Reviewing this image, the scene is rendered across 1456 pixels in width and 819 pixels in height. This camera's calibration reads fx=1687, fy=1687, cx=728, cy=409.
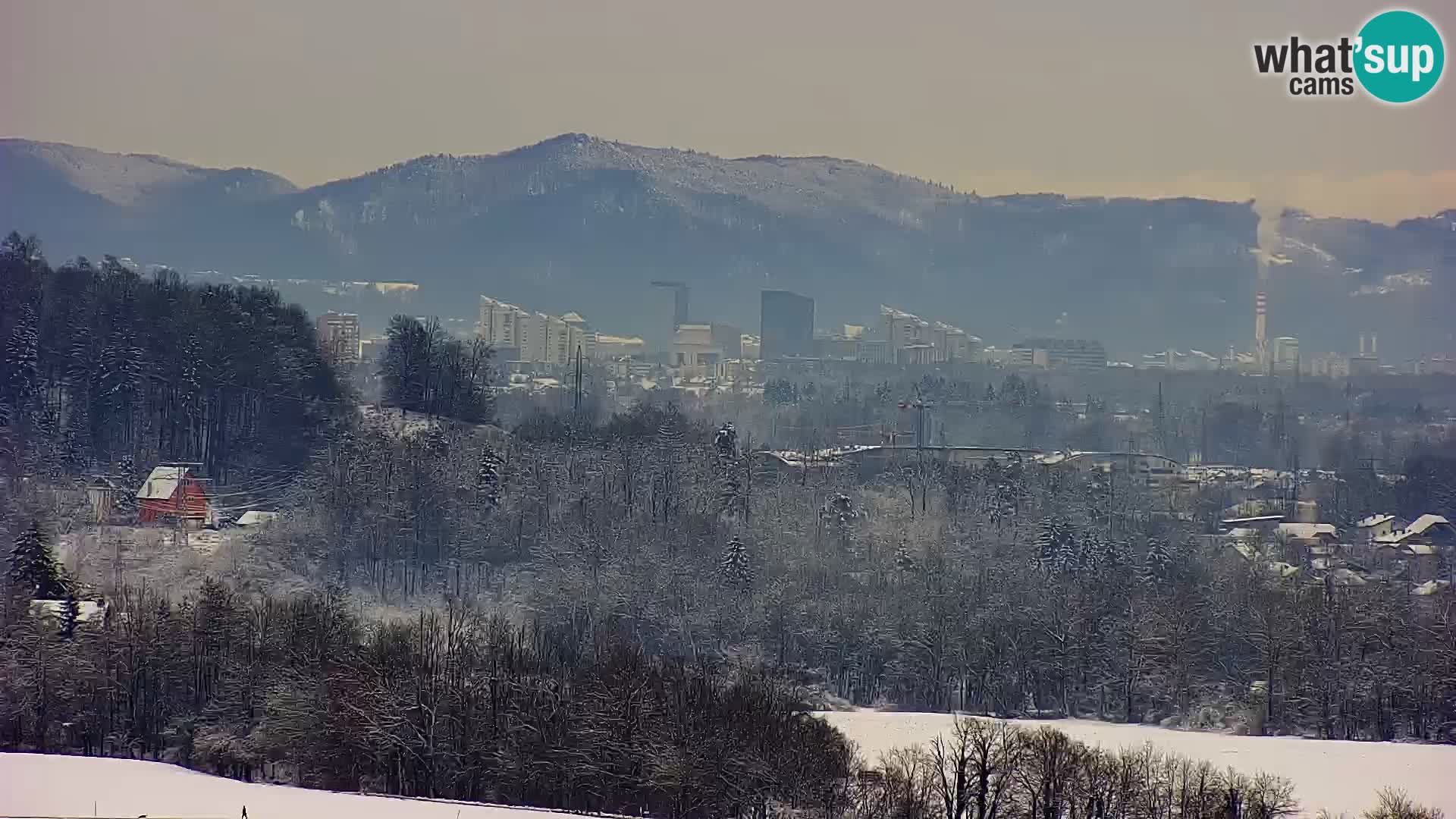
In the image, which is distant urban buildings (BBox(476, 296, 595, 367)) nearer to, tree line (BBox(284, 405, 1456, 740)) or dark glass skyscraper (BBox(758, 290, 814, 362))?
dark glass skyscraper (BBox(758, 290, 814, 362))

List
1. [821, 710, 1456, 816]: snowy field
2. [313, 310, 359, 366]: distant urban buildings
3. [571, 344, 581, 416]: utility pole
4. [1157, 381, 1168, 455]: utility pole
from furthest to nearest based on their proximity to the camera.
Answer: [1157, 381, 1168, 455]: utility pole → [571, 344, 581, 416]: utility pole → [313, 310, 359, 366]: distant urban buildings → [821, 710, 1456, 816]: snowy field

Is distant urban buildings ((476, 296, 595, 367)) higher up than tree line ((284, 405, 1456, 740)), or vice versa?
distant urban buildings ((476, 296, 595, 367))

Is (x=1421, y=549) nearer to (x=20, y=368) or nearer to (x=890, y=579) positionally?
(x=890, y=579)

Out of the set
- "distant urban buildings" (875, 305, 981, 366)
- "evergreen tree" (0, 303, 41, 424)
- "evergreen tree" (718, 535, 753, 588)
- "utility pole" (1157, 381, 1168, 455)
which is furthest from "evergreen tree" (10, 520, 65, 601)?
"distant urban buildings" (875, 305, 981, 366)

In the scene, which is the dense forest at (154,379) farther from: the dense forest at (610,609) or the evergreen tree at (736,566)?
the evergreen tree at (736,566)

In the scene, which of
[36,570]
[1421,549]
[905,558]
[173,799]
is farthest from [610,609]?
[1421,549]

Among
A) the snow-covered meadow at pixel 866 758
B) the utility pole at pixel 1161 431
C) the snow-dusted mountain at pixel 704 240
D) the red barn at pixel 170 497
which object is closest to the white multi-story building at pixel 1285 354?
the snow-dusted mountain at pixel 704 240

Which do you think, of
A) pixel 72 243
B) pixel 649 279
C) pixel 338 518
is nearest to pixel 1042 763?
pixel 338 518

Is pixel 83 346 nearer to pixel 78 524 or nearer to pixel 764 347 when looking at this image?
pixel 78 524
